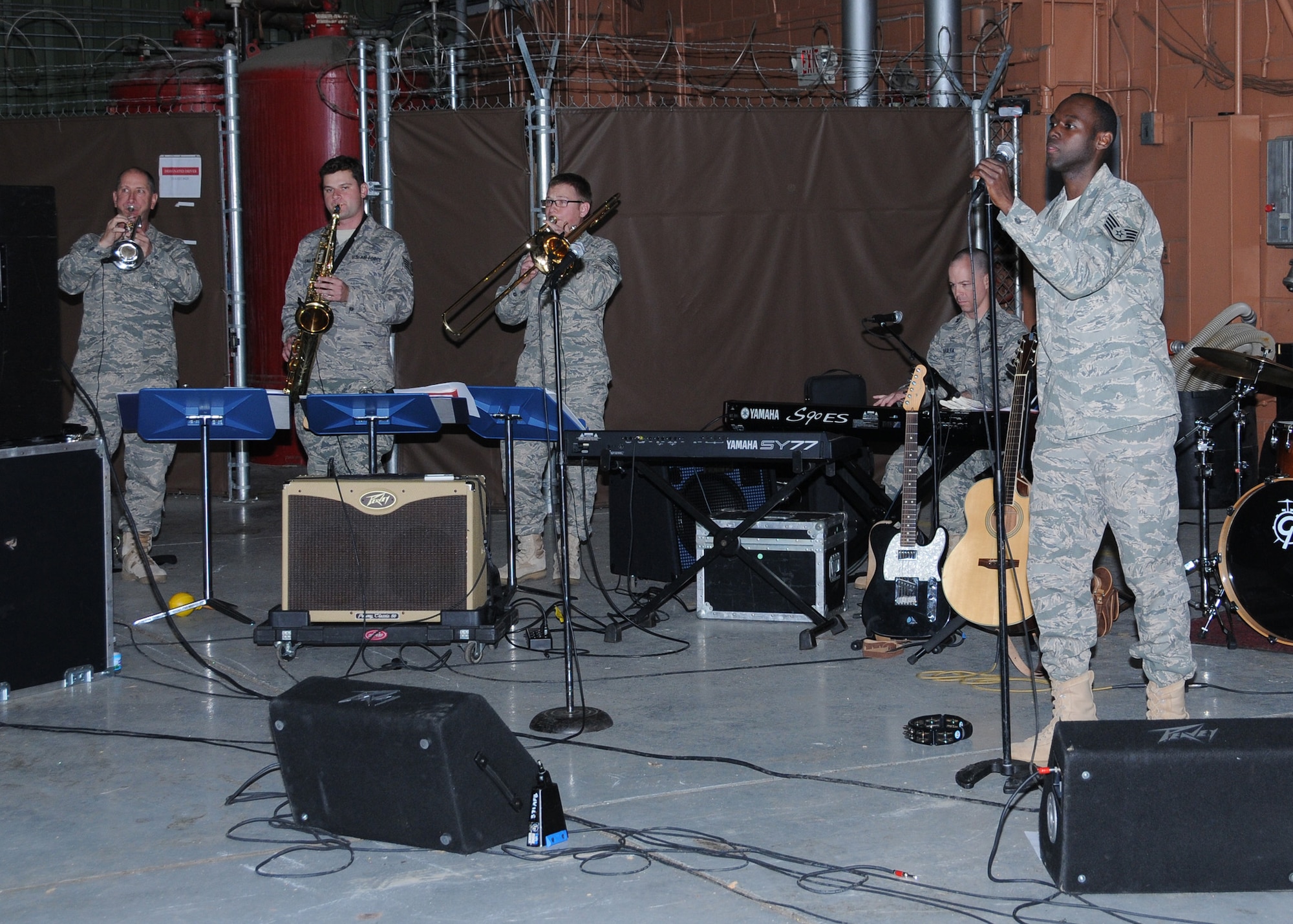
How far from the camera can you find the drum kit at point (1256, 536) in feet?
18.4

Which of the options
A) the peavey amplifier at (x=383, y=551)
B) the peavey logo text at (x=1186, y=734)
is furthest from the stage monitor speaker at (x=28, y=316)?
the peavey logo text at (x=1186, y=734)

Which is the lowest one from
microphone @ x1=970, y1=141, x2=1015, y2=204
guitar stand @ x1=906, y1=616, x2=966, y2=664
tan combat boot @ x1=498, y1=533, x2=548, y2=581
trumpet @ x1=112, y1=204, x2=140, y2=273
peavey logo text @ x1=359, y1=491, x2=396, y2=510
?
guitar stand @ x1=906, y1=616, x2=966, y2=664

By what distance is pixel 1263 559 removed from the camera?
18.6 feet

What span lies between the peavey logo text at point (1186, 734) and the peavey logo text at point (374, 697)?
1.92 meters

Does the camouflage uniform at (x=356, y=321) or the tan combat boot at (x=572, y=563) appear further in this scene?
the tan combat boot at (x=572, y=563)

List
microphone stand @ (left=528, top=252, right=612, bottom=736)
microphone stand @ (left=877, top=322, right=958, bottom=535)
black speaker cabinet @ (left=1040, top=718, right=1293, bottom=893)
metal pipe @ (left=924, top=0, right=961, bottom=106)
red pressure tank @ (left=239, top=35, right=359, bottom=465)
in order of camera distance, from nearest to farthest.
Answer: black speaker cabinet @ (left=1040, top=718, right=1293, bottom=893), microphone stand @ (left=528, top=252, right=612, bottom=736), microphone stand @ (left=877, top=322, right=958, bottom=535), metal pipe @ (left=924, top=0, right=961, bottom=106), red pressure tank @ (left=239, top=35, right=359, bottom=465)

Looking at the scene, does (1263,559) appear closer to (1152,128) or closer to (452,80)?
(1152,128)

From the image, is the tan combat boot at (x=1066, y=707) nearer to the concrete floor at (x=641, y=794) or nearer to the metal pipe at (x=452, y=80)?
the concrete floor at (x=641, y=794)

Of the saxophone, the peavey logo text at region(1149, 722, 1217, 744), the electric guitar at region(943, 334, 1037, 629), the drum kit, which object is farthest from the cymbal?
the saxophone

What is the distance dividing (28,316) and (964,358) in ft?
14.1

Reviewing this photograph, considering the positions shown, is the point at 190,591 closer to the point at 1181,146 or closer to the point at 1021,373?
the point at 1021,373

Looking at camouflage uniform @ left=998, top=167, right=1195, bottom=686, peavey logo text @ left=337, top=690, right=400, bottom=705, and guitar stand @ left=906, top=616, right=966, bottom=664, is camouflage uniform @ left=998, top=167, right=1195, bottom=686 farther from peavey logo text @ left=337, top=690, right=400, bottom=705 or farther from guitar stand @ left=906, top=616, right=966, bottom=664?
peavey logo text @ left=337, top=690, right=400, bottom=705

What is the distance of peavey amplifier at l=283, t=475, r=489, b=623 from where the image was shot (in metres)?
5.66

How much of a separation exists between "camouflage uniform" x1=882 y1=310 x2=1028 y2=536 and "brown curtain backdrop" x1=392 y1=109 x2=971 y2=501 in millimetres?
1981
